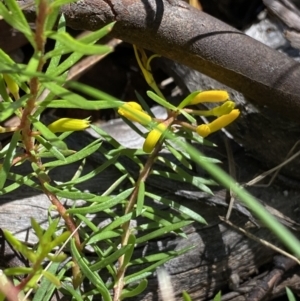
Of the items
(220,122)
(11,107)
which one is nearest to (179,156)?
(220,122)

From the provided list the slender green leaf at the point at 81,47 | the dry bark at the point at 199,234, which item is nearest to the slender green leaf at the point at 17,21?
the slender green leaf at the point at 81,47

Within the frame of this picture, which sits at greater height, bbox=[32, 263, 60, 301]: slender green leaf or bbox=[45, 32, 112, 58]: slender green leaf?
bbox=[45, 32, 112, 58]: slender green leaf

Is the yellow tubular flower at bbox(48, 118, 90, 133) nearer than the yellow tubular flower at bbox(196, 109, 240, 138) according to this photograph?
Yes

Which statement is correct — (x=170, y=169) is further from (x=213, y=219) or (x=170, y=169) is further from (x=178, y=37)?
(x=178, y=37)

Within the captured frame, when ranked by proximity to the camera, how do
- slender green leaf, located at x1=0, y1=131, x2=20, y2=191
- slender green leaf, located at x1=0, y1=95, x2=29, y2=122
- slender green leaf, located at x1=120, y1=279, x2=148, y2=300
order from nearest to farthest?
slender green leaf, located at x1=0, y1=95, x2=29, y2=122, slender green leaf, located at x1=0, y1=131, x2=20, y2=191, slender green leaf, located at x1=120, y1=279, x2=148, y2=300

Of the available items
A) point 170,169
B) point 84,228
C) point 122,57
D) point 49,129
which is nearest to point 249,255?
point 170,169

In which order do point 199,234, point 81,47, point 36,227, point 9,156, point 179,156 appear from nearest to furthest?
point 81,47 → point 36,227 → point 9,156 → point 179,156 → point 199,234

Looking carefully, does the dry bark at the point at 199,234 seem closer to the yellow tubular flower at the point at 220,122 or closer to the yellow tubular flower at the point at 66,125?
the yellow tubular flower at the point at 220,122

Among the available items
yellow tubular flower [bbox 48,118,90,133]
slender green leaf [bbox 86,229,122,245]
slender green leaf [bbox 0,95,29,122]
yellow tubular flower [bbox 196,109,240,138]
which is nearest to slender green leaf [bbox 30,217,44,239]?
slender green leaf [bbox 0,95,29,122]

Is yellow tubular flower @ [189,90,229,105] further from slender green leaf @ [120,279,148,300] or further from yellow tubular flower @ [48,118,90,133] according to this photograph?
slender green leaf @ [120,279,148,300]

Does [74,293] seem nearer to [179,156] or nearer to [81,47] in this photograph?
[179,156]

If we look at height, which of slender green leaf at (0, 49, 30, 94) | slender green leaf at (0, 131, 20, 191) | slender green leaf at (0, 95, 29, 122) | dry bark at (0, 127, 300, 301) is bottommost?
dry bark at (0, 127, 300, 301)
